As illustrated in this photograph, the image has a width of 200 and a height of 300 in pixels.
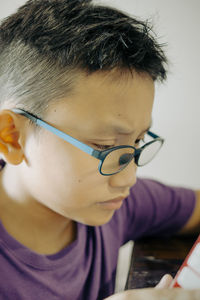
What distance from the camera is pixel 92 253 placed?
66cm

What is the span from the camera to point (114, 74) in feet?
1.55

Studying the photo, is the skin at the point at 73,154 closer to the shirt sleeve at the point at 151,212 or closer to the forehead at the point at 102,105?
the forehead at the point at 102,105

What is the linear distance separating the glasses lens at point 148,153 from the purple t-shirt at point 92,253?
0.17 meters

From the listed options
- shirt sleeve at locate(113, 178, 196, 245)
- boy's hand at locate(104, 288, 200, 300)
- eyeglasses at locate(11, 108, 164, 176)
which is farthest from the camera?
shirt sleeve at locate(113, 178, 196, 245)

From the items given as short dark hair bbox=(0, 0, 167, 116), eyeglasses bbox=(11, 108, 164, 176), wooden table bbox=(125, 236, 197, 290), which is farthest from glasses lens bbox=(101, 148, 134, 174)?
wooden table bbox=(125, 236, 197, 290)

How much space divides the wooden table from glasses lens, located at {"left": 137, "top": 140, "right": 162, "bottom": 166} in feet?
0.73

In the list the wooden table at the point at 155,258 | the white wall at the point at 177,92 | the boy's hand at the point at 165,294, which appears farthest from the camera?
the white wall at the point at 177,92

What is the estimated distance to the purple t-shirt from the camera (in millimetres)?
528

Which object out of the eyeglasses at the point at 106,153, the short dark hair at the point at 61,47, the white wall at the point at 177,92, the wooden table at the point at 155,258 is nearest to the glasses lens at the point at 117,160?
the eyeglasses at the point at 106,153

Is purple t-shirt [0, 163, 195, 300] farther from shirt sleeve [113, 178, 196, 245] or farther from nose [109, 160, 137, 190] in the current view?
nose [109, 160, 137, 190]

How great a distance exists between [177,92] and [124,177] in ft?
1.67

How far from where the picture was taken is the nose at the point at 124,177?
51 cm

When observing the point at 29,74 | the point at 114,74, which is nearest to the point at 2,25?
the point at 29,74

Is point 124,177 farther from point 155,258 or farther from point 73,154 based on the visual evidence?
point 155,258
